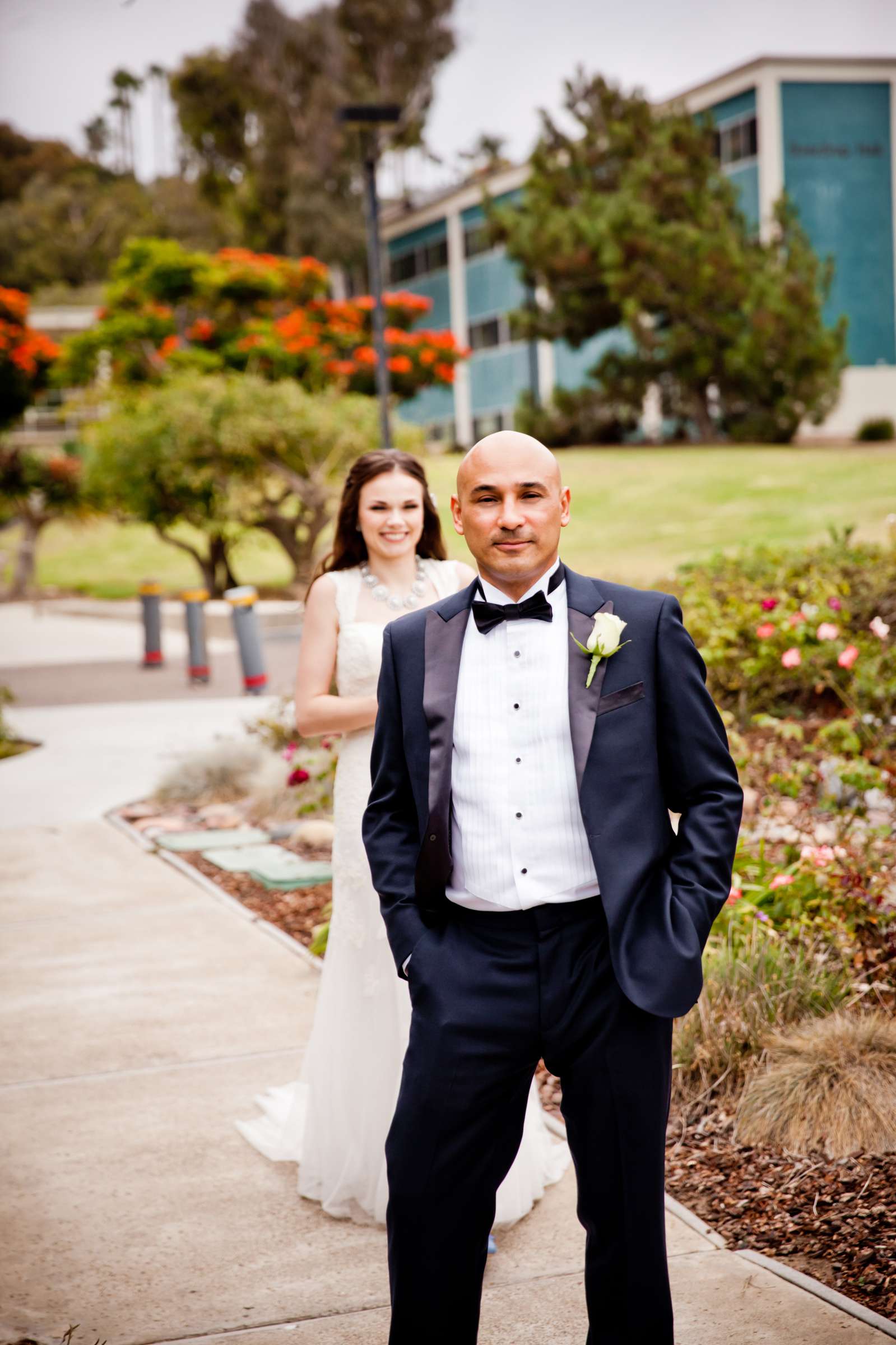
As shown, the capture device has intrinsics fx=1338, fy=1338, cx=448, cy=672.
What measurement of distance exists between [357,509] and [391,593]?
27 centimetres

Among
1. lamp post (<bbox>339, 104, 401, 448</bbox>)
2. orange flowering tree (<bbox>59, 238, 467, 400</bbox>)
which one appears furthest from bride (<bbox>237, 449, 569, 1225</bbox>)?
orange flowering tree (<bbox>59, 238, 467, 400</bbox>)

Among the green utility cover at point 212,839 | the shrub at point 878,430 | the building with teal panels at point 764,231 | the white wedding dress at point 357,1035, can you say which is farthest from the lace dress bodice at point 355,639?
the shrub at point 878,430

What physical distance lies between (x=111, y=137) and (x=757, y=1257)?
80.6 metres

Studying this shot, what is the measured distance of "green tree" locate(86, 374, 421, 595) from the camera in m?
24.9

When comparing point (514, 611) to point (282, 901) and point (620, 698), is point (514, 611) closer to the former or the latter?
point (620, 698)

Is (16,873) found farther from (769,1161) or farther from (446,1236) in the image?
(446,1236)

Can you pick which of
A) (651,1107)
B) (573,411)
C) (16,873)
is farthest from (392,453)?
(573,411)

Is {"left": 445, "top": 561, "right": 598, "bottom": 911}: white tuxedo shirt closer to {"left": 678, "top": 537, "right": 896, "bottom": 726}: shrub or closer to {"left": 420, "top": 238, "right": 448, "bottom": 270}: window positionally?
{"left": 678, "top": 537, "right": 896, "bottom": 726}: shrub

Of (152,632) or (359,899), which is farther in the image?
(152,632)

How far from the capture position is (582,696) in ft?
7.85

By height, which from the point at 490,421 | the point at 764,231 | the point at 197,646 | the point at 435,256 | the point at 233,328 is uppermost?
the point at 435,256

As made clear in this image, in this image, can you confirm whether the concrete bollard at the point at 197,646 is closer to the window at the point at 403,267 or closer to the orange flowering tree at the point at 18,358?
the orange flowering tree at the point at 18,358

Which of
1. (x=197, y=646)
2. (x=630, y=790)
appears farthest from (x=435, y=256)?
(x=630, y=790)

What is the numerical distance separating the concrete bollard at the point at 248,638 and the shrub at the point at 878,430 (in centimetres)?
1317
